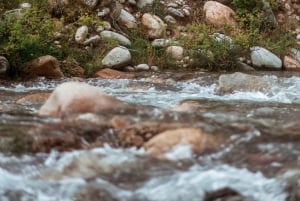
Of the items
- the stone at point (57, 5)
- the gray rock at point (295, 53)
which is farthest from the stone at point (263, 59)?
the stone at point (57, 5)

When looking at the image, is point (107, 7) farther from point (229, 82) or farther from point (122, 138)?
point (122, 138)

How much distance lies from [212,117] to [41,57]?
403 centimetres

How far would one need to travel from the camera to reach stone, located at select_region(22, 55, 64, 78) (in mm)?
7789

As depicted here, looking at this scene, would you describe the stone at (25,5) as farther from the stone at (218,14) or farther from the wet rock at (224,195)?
the wet rock at (224,195)

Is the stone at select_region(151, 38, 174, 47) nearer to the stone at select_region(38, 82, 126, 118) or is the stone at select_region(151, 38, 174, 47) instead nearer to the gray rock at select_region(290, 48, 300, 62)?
the gray rock at select_region(290, 48, 300, 62)

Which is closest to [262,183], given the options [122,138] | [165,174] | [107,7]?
[165,174]

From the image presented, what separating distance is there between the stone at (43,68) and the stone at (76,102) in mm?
3208

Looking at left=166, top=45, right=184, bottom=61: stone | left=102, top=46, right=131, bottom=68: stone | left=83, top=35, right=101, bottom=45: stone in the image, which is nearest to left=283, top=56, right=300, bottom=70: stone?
left=166, top=45, right=184, bottom=61: stone

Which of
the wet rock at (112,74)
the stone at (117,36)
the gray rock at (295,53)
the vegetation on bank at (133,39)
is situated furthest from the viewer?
the gray rock at (295,53)

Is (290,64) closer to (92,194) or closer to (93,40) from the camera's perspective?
(93,40)

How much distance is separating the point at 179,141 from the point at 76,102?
1.16 metres

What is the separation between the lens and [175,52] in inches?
353

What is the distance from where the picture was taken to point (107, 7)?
30.9ft

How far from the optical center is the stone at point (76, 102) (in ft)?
14.8
